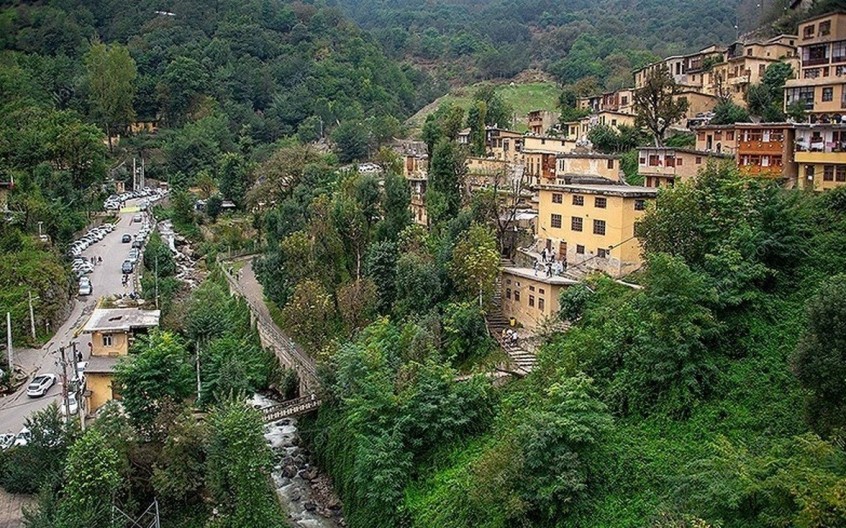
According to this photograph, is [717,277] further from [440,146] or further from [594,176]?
[440,146]

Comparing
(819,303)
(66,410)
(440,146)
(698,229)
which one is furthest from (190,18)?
(819,303)

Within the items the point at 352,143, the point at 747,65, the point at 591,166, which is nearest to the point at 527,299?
the point at 591,166

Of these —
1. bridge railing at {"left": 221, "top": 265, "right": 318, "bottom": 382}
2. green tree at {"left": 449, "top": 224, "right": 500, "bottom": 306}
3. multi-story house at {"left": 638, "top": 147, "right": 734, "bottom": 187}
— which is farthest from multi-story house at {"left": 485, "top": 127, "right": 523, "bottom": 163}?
bridge railing at {"left": 221, "top": 265, "right": 318, "bottom": 382}

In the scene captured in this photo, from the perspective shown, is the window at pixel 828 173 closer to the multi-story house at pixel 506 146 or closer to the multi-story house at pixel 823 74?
the multi-story house at pixel 823 74

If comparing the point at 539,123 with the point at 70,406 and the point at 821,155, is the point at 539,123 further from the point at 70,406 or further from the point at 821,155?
the point at 70,406

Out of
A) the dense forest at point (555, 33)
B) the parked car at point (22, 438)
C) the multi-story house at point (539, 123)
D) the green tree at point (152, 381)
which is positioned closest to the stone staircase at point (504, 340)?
the green tree at point (152, 381)

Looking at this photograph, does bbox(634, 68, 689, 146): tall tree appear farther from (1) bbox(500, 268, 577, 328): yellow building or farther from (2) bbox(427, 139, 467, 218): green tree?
(1) bbox(500, 268, 577, 328): yellow building

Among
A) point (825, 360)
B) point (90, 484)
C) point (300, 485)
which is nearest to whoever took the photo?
point (825, 360)
